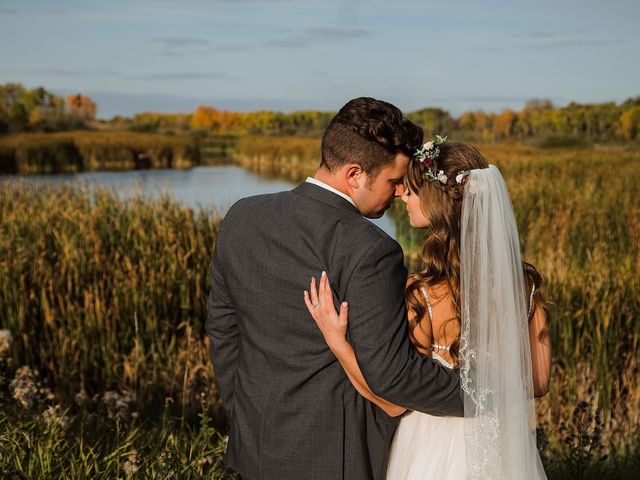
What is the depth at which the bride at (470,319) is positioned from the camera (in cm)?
245

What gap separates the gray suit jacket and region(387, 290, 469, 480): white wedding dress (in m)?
0.14

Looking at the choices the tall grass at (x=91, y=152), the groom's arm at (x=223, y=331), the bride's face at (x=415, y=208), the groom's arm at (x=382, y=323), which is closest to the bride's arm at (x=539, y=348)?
the bride's face at (x=415, y=208)

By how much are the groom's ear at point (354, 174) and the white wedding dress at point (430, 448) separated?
60 cm

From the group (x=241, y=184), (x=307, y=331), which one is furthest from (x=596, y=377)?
(x=241, y=184)

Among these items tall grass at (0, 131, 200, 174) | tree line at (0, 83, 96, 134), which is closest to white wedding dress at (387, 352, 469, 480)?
tall grass at (0, 131, 200, 174)

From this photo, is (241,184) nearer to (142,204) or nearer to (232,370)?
(142,204)

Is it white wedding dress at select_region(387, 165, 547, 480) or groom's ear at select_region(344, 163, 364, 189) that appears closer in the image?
groom's ear at select_region(344, 163, 364, 189)

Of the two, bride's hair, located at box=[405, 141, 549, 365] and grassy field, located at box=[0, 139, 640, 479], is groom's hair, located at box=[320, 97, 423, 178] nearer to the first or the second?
bride's hair, located at box=[405, 141, 549, 365]

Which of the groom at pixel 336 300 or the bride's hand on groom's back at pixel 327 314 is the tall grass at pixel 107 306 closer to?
the groom at pixel 336 300

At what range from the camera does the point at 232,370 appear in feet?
8.90

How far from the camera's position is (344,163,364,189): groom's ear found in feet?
7.41

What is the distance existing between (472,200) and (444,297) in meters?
0.31

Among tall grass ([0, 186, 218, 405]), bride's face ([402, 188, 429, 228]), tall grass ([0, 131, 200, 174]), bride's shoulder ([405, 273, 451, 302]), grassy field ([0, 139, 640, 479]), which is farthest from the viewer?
tall grass ([0, 131, 200, 174])

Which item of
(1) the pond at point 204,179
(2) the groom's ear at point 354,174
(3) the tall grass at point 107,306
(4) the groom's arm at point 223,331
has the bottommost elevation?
(1) the pond at point 204,179
